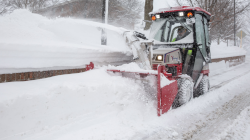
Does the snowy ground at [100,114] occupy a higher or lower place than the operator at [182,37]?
lower

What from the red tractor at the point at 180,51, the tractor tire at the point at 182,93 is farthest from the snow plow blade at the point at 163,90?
the tractor tire at the point at 182,93

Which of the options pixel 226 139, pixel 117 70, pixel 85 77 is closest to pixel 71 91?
pixel 85 77

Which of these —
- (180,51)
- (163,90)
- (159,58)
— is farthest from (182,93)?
(180,51)

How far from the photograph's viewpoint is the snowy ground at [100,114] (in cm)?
260

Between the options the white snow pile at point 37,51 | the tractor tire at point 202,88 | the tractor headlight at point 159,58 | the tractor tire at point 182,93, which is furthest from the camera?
the tractor tire at point 202,88

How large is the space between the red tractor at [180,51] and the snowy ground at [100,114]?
0.44 meters

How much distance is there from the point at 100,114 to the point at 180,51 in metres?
2.55

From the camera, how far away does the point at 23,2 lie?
14.3m

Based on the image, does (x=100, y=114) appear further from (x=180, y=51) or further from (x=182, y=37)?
(x=182, y=37)

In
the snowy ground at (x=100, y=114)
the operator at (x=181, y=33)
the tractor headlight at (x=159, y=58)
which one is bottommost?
the snowy ground at (x=100, y=114)

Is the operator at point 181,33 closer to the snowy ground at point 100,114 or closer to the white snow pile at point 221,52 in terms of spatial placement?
the snowy ground at point 100,114

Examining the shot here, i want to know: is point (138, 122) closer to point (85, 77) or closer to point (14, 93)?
point (85, 77)

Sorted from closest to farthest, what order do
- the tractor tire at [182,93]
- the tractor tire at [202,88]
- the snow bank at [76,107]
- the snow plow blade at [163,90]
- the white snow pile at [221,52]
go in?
the snow bank at [76,107] < the snow plow blade at [163,90] < the tractor tire at [182,93] < the tractor tire at [202,88] < the white snow pile at [221,52]

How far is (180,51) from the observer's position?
455cm
